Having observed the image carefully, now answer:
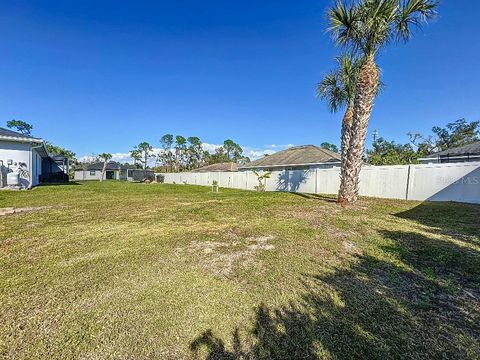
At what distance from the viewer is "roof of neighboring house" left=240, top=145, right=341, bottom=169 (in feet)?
67.8

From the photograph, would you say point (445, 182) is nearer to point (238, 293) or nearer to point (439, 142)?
point (238, 293)

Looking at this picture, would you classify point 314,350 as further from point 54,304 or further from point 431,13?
point 431,13

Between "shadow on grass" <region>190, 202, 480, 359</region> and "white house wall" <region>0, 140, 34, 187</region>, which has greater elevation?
"white house wall" <region>0, 140, 34, 187</region>

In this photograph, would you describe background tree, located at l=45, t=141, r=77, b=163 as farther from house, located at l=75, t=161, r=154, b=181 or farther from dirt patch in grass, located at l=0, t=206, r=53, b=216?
dirt patch in grass, located at l=0, t=206, r=53, b=216

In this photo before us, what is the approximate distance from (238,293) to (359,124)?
26.2ft

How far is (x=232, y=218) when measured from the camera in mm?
6777

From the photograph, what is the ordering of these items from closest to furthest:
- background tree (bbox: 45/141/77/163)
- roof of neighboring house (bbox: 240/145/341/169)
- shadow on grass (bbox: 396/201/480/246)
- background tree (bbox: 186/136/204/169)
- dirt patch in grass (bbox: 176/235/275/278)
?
dirt patch in grass (bbox: 176/235/275/278)
shadow on grass (bbox: 396/201/480/246)
roof of neighboring house (bbox: 240/145/341/169)
background tree (bbox: 45/141/77/163)
background tree (bbox: 186/136/204/169)

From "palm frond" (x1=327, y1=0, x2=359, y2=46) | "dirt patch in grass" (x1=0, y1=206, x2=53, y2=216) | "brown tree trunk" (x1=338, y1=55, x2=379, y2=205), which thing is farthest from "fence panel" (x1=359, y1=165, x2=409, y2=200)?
"dirt patch in grass" (x1=0, y1=206, x2=53, y2=216)

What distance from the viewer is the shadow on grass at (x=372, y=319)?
2029mm

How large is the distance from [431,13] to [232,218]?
9114 mm

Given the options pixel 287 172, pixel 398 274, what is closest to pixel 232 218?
pixel 398 274

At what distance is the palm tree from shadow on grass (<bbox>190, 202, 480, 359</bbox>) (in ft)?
19.4

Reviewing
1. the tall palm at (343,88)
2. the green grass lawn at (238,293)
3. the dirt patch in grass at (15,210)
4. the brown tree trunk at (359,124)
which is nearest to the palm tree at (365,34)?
the brown tree trunk at (359,124)

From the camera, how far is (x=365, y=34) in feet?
28.8
